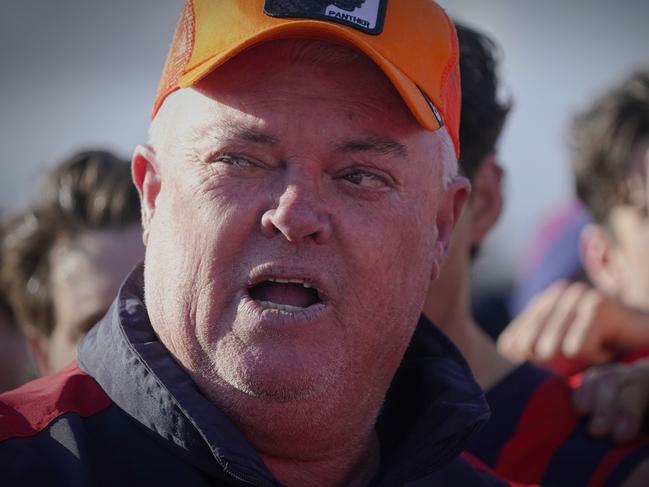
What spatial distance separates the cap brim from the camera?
6.40 feet

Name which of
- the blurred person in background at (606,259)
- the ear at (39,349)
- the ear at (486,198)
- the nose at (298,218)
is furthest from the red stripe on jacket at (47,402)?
the blurred person in background at (606,259)

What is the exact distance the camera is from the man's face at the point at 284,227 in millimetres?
1900

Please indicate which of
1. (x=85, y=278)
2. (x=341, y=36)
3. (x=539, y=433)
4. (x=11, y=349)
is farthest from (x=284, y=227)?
(x=11, y=349)

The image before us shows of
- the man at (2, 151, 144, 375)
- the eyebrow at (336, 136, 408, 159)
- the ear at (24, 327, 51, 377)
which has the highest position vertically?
the eyebrow at (336, 136, 408, 159)

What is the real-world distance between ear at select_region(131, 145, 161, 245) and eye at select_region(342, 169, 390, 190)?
1.32 feet

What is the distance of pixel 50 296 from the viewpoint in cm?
364

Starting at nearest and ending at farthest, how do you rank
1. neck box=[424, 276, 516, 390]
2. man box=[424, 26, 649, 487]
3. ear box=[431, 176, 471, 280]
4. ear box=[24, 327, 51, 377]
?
ear box=[431, 176, 471, 280], man box=[424, 26, 649, 487], neck box=[424, 276, 516, 390], ear box=[24, 327, 51, 377]

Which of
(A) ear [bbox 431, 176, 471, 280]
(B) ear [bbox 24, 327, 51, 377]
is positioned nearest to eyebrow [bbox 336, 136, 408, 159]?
(A) ear [bbox 431, 176, 471, 280]

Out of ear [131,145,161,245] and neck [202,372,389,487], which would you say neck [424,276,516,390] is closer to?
neck [202,372,389,487]

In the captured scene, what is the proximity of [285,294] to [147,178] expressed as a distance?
0.43 meters

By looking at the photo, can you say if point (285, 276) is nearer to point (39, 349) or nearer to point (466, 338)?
point (466, 338)

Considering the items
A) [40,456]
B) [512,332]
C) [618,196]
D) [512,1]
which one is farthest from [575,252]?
[512,1]

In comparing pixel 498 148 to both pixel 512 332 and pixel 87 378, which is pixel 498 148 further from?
pixel 87 378

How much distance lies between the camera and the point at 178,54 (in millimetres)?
2115
